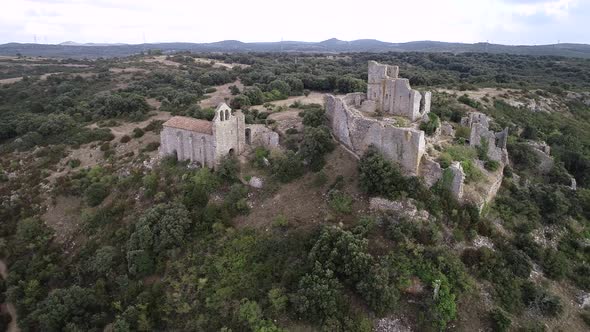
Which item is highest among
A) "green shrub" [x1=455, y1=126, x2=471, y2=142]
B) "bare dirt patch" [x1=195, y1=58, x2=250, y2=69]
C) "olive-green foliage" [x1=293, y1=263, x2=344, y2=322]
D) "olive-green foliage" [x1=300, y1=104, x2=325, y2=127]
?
"bare dirt patch" [x1=195, y1=58, x2=250, y2=69]

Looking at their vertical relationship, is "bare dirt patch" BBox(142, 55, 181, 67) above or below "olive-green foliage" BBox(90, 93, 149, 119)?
above

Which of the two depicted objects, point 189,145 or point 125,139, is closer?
point 189,145

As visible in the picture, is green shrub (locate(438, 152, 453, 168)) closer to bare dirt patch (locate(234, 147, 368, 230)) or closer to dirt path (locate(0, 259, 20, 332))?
Answer: bare dirt patch (locate(234, 147, 368, 230))

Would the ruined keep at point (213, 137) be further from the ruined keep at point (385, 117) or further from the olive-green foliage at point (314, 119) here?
the ruined keep at point (385, 117)

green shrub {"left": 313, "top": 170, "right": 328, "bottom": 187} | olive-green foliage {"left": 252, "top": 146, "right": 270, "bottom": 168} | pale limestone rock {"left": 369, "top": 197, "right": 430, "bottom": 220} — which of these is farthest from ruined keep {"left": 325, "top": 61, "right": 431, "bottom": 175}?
A: olive-green foliage {"left": 252, "top": 146, "right": 270, "bottom": 168}

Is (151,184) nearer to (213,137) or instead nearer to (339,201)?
(213,137)

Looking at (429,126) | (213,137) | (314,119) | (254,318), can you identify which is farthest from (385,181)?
(213,137)

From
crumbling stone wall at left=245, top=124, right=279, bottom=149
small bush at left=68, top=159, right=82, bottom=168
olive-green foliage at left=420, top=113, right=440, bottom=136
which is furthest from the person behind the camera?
small bush at left=68, top=159, right=82, bottom=168
